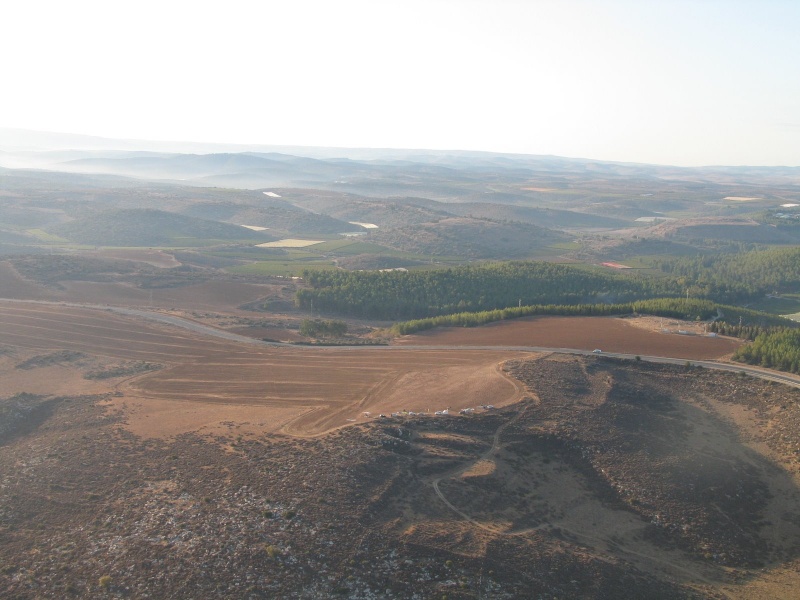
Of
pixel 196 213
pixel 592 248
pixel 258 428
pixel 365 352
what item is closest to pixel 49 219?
pixel 196 213

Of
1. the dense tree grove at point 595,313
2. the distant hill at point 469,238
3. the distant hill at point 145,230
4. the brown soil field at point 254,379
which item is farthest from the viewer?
the distant hill at point 469,238

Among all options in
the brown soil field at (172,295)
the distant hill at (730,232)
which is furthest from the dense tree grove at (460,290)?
the distant hill at (730,232)

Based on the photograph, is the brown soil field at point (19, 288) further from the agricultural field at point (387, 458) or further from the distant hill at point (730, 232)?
the distant hill at point (730, 232)

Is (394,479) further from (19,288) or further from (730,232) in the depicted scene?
(730,232)

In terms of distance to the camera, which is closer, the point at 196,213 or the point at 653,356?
the point at 653,356

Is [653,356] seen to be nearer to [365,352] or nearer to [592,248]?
[365,352]

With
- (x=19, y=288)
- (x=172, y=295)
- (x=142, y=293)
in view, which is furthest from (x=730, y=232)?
(x=19, y=288)
